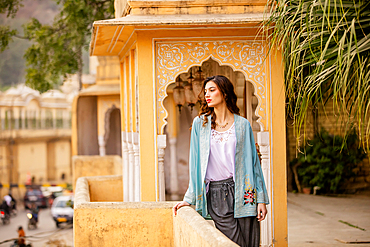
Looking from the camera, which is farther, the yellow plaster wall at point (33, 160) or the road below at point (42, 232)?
the yellow plaster wall at point (33, 160)

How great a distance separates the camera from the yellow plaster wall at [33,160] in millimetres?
34469

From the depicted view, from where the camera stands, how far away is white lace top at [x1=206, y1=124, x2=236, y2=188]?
3658 mm

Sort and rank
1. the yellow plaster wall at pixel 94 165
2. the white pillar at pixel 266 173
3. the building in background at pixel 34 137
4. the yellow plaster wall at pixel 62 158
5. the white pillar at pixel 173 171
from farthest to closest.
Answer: the yellow plaster wall at pixel 62 158 < the building in background at pixel 34 137 < the yellow plaster wall at pixel 94 165 < the white pillar at pixel 173 171 < the white pillar at pixel 266 173

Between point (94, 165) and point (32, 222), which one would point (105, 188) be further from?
point (32, 222)

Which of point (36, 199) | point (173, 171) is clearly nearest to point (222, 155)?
point (173, 171)

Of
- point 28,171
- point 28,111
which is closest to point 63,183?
point 28,171

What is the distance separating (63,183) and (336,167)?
91.9 feet

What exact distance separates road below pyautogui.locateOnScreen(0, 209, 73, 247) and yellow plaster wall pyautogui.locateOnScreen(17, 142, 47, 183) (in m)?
5.65

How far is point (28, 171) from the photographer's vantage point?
35.3m

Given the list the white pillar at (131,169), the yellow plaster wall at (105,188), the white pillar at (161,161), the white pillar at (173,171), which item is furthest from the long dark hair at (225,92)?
the white pillar at (173,171)

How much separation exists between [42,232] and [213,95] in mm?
17559

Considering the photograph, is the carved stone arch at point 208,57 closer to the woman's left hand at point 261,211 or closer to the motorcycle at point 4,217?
the woman's left hand at point 261,211

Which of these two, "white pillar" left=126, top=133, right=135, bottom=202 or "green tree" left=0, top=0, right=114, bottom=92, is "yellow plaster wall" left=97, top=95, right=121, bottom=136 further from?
"white pillar" left=126, top=133, right=135, bottom=202

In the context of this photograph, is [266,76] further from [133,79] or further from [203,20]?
[133,79]
